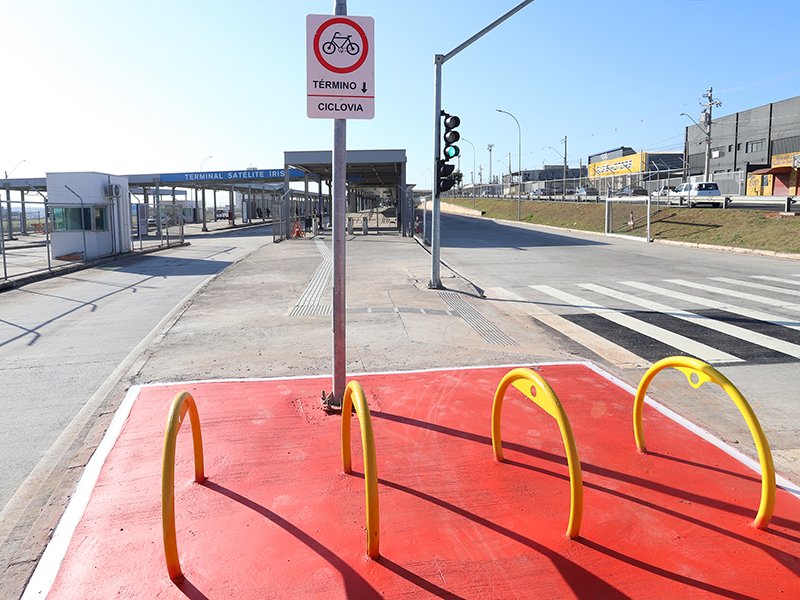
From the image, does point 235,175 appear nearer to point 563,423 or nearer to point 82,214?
point 82,214

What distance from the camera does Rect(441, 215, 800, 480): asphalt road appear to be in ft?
21.8

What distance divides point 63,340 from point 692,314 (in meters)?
11.1

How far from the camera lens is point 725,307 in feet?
39.8

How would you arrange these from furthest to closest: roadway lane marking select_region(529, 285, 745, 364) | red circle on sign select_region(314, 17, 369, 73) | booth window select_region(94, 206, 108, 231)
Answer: booth window select_region(94, 206, 108, 231) < roadway lane marking select_region(529, 285, 745, 364) < red circle on sign select_region(314, 17, 369, 73)

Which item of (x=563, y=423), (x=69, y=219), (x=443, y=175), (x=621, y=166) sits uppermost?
(x=621, y=166)

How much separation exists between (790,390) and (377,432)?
16.4ft

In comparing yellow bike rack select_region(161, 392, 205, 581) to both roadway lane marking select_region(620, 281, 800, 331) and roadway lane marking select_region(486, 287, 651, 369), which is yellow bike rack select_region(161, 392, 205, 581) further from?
roadway lane marking select_region(620, 281, 800, 331)

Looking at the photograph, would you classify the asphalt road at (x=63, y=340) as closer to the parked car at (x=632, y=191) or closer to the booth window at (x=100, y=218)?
the booth window at (x=100, y=218)

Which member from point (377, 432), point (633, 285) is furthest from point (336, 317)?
point (633, 285)

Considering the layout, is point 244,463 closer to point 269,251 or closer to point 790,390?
point 790,390

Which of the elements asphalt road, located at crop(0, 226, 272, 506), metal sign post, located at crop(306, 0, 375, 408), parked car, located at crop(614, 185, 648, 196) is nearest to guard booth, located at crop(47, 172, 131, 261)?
asphalt road, located at crop(0, 226, 272, 506)

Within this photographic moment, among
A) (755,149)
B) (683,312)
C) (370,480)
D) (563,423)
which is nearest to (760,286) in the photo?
(683,312)

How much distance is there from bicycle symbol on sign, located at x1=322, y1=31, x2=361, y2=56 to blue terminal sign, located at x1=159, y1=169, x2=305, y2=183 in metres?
37.0

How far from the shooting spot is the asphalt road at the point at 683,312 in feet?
21.8
